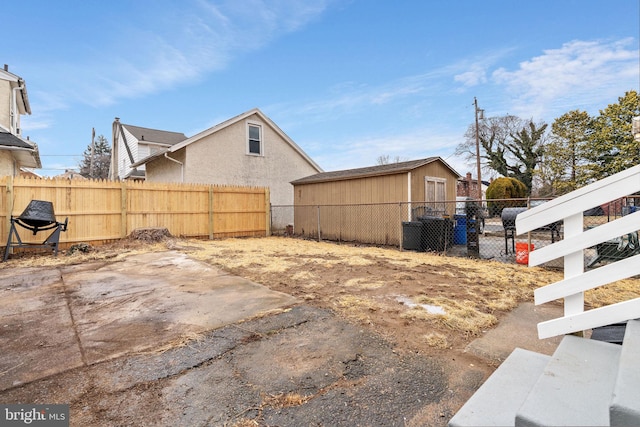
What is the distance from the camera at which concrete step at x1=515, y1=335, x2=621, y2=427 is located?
120cm

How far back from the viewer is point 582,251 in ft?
5.71

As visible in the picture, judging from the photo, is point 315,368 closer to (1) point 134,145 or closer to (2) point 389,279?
(2) point 389,279

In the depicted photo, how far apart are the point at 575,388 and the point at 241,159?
14.1 meters

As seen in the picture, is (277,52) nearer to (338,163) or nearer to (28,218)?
(28,218)

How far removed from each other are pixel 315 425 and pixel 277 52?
1313 cm

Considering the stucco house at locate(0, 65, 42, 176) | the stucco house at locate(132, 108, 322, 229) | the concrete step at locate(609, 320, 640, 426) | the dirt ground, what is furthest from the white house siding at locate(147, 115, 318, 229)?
the concrete step at locate(609, 320, 640, 426)

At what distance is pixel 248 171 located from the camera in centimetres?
1432

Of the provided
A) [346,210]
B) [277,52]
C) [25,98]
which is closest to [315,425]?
[346,210]

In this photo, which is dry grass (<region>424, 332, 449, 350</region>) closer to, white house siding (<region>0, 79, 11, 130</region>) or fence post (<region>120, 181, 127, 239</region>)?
fence post (<region>120, 181, 127, 239</region>)

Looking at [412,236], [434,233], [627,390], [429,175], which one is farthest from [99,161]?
[627,390]

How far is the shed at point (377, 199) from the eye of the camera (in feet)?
31.8

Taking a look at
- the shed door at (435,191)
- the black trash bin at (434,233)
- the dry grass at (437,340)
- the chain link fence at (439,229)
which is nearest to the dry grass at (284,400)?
the dry grass at (437,340)

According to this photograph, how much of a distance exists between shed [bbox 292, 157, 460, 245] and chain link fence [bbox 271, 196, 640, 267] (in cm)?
3

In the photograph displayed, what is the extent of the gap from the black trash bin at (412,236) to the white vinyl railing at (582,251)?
6804mm
